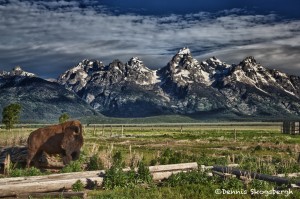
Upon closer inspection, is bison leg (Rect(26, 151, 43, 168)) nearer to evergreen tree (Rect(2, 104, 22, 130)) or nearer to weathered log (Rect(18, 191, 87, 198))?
weathered log (Rect(18, 191, 87, 198))

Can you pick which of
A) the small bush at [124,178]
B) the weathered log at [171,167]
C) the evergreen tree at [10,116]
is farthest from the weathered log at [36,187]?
the evergreen tree at [10,116]

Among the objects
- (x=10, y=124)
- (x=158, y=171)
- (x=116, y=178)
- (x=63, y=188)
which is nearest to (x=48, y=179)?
(x=63, y=188)

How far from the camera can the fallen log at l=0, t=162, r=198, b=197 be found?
17.1m

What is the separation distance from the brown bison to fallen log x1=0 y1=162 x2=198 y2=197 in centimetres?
426

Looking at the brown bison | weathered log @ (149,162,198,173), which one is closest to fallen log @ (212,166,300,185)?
weathered log @ (149,162,198,173)

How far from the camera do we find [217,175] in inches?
798

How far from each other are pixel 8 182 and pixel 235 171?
33.3 ft

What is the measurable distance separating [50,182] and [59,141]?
687cm

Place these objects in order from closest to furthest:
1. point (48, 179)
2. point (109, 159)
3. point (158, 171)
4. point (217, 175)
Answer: point (48, 179)
point (217, 175)
point (158, 171)
point (109, 159)

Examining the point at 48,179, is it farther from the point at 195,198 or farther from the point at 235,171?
the point at 235,171

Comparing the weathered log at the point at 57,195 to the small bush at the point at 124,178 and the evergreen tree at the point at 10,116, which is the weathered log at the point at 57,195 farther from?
the evergreen tree at the point at 10,116

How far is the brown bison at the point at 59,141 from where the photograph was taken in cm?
2425

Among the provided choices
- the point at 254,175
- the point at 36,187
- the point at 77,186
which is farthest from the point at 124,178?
the point at 254,175

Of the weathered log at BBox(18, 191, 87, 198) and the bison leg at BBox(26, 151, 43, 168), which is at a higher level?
the bison leg at BBox(26, 151, 43, 168)
